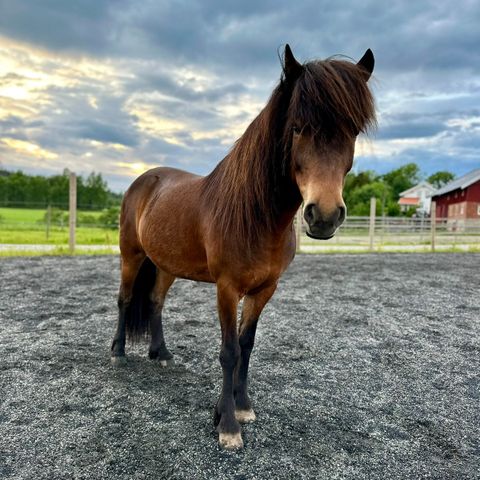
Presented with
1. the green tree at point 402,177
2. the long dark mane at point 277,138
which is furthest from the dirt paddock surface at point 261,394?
the green tree at point 402,177

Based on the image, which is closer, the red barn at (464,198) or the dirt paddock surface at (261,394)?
the dirt paddock surface at (261,394)

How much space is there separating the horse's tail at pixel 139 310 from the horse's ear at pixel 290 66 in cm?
233

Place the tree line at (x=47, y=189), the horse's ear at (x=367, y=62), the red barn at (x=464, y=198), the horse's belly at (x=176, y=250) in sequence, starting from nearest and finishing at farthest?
1. the horse's ear at (x=367, y=62)
2. the horse's belly at (x=176, y=250)
3. the tree line at (x=47, y=189)
4. the red barn at (x=464, y=198)

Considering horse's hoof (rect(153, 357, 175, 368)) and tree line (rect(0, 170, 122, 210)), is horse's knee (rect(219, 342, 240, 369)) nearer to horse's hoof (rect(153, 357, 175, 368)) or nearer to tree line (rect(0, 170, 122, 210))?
horse's hoof (rect(153, 357, 175, 368))

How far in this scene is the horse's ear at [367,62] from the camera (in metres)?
2.20

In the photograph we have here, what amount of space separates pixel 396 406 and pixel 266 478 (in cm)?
141

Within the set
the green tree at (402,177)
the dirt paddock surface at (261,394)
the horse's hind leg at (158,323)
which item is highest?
the green tree at (402,177)

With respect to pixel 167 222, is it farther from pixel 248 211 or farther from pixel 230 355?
pixel 230 355

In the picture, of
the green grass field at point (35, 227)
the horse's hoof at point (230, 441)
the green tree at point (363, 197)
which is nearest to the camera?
the horse's hoof at point (230, 441)

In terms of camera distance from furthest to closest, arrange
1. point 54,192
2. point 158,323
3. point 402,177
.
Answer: point 402,177, point 54,192, point 158,323

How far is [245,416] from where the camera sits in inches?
107

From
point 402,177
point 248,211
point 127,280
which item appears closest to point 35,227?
point 127,280

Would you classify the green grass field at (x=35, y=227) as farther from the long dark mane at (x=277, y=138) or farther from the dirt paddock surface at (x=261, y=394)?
the long dark mane at (x=277, y=138)

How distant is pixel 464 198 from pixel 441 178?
4554 cm
